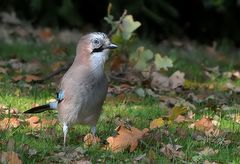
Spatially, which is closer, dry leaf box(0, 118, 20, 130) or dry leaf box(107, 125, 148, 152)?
dry leaf box(107, 125, 148, 152)

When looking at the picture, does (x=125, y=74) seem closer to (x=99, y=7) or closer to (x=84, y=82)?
(x=84, y=82)

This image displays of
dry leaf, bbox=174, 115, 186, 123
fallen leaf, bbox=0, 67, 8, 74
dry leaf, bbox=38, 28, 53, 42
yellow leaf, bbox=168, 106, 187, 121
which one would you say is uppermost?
dry leaf, bbox=38, 28, 53, 42

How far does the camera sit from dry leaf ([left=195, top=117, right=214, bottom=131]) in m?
6.36

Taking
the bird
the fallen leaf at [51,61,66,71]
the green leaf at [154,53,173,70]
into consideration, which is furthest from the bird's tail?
the fallen leaf at [51,61,66,71]

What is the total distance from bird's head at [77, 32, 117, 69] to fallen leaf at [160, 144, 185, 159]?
2.66ft

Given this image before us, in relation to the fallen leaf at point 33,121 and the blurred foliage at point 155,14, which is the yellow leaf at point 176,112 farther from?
the blurred foliage at point 155,14

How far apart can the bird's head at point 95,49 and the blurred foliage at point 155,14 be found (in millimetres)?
5352

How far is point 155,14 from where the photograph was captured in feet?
37.2

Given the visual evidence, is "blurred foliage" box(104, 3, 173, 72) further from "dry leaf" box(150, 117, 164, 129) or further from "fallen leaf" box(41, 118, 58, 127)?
"fallen leaf" box(41, 118, 58, 127)

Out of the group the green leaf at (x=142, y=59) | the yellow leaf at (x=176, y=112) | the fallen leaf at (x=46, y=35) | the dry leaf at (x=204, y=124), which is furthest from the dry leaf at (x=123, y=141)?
the fallen leaf at (x=46, y=35)

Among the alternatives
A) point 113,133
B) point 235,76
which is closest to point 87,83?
point 113,133

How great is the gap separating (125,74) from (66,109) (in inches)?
110

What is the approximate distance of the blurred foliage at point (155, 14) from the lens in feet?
37.1

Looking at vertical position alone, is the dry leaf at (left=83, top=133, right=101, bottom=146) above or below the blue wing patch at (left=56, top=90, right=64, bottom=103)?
below
